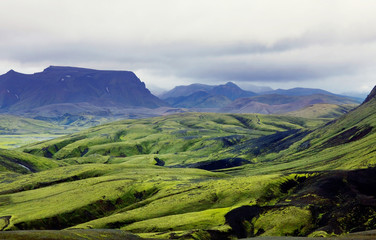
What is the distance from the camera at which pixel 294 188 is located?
12912 centimetres

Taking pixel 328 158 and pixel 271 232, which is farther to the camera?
pixel 328 158

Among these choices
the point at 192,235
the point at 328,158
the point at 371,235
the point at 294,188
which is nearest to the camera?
the point at 371,235

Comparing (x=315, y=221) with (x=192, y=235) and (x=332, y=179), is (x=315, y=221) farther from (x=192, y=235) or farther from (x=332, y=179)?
(x=192, y=235)

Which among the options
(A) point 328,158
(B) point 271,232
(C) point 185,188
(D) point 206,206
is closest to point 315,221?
(B) point 271,232

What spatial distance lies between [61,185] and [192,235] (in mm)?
115503

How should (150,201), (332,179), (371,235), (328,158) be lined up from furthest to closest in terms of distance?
(328,158) → (150,201) → (332,179) → (371,235)

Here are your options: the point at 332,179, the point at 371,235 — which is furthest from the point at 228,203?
the point at 371,235

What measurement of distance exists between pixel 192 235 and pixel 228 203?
33798 millimetres

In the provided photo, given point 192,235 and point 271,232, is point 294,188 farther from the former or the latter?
point 192,235

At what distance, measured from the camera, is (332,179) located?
120625 millimetres

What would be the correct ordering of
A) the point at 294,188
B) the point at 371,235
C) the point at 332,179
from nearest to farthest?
the point at 371,235 → the point at 332,179 → the point at 294,188

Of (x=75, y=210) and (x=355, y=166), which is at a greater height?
(x=355, y=166)

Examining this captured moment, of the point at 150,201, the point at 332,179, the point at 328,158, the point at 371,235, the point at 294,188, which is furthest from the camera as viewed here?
the point at 328,158

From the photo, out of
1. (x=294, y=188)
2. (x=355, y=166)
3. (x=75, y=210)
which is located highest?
(x=355, y=166)
